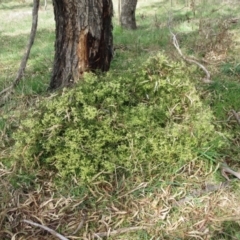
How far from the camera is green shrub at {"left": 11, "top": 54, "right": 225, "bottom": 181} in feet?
8.77

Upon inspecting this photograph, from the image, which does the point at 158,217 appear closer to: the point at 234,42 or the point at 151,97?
the point at 151,97

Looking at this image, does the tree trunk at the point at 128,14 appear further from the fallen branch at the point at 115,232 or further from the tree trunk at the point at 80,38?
the fallen branch at the point at 115,232

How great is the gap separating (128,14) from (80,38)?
464cm

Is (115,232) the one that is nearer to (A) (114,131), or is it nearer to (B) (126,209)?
(B) (126,209)

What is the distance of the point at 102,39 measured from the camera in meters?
3.74

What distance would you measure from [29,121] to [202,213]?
1278 millimetres

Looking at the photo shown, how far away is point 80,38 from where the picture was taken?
3600 mm

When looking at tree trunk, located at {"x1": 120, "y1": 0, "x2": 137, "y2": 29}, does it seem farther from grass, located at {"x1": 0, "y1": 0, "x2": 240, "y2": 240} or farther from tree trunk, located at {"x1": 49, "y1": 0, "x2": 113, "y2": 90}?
grass, located at {"x1": 0, "y1": 0, "x2": 240, "y2": 240}

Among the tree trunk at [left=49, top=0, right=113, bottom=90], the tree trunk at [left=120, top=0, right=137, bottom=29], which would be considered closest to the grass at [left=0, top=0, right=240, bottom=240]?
the tree trunk at [left=49, top=0, right=113, bottom=90]

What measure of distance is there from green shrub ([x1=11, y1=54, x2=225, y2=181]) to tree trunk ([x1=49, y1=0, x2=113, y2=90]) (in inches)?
29.7

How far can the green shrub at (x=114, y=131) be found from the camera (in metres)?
2.67

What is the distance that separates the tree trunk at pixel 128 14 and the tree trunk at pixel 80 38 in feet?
14.1

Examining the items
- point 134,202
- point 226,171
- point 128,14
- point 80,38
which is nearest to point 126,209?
point 134,202

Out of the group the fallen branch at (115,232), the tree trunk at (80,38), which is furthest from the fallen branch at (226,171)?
the tree trunk at (80,38)
